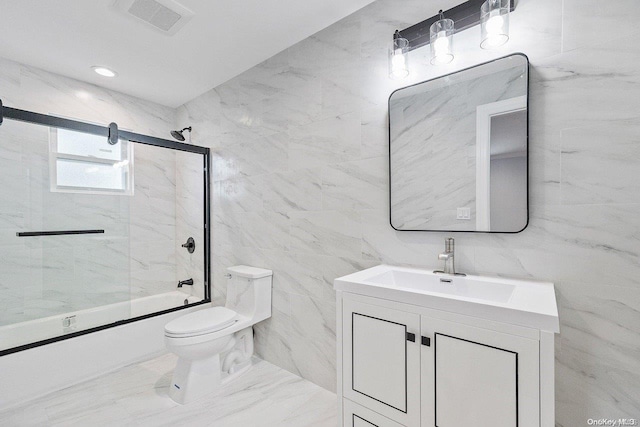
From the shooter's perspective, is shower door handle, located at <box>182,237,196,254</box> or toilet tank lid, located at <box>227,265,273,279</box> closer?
toilet tank lid, located at <box>227,265,273,279</box>

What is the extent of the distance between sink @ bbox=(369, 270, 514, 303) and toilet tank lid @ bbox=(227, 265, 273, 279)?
1109mm

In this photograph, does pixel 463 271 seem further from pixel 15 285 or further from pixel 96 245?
pixel 15 285

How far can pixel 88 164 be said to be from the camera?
101 inches

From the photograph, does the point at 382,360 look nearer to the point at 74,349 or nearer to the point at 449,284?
the point at 449,284

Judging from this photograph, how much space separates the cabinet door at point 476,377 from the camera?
94 cm

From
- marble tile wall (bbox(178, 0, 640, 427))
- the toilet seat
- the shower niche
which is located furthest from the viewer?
the shower niche

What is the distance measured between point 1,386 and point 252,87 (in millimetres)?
2712

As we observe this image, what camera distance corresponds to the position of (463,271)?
4.84ft

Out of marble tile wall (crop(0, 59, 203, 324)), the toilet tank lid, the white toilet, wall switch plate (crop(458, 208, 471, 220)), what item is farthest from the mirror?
marble tile wall (crop(0, 59, 203, 324))

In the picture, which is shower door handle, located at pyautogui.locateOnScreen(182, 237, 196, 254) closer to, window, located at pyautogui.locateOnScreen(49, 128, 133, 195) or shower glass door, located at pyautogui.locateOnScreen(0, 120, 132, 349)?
shower glass door, located at pyautogui.locateOnScreen(0, 120, 132, 349)

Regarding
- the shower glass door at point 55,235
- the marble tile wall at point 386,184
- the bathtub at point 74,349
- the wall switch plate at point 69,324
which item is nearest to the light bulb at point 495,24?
the marble tile wall at point 386,184

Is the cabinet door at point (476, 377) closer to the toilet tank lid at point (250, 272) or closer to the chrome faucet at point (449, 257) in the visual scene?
the chrome faucet at point (449, 257)

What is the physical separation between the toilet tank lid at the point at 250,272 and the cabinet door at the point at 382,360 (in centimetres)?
108

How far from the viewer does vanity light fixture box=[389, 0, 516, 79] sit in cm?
129
